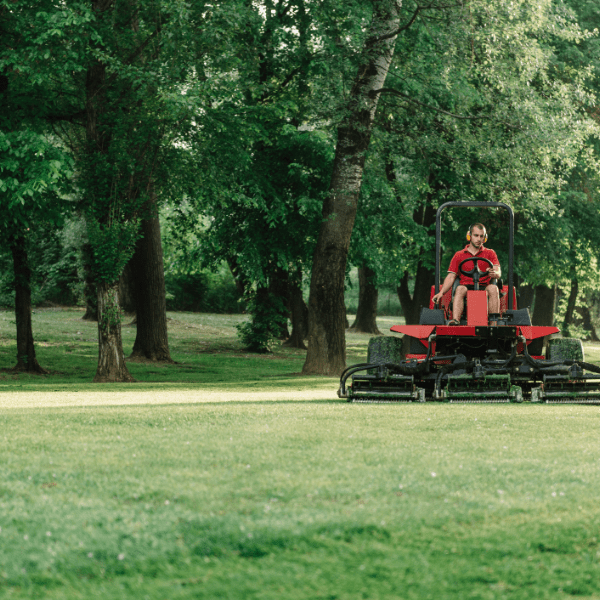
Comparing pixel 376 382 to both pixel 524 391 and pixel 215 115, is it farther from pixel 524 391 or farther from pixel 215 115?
pixel 215 115

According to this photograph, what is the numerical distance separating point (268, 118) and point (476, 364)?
40.2ft

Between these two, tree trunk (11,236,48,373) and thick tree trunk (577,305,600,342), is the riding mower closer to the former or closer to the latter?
tree trunk (11,236,48,373)

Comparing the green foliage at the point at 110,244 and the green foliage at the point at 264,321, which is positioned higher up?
the green foliage at the point at 110,244

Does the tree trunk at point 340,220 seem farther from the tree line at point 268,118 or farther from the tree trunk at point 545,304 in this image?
the tree trunk at point 545,304

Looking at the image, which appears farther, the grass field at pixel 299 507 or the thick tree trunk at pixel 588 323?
the thick tree trunk at pixel 588 323

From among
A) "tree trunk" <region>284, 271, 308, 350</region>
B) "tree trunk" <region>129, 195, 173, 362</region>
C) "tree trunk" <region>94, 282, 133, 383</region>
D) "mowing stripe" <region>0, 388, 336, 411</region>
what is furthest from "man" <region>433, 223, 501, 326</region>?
"tree trunk" <region>284, 271, 308, 350</region>

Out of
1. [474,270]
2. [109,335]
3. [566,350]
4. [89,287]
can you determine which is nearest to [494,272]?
[474,270]

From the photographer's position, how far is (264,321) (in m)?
29.9

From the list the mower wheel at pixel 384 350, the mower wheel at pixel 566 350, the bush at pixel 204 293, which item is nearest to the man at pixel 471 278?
the mower wheel at pixel 384 350

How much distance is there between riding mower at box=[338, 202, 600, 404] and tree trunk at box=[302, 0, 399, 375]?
22.7 feet

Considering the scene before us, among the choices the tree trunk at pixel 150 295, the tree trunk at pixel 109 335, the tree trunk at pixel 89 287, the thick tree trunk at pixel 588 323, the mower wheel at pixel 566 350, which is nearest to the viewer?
the mower wheel at pixel 566 350

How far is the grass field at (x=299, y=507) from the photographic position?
12.1 feet

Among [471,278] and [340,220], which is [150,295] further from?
[471,278]

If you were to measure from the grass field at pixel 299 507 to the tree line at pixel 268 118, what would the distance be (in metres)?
10.3
